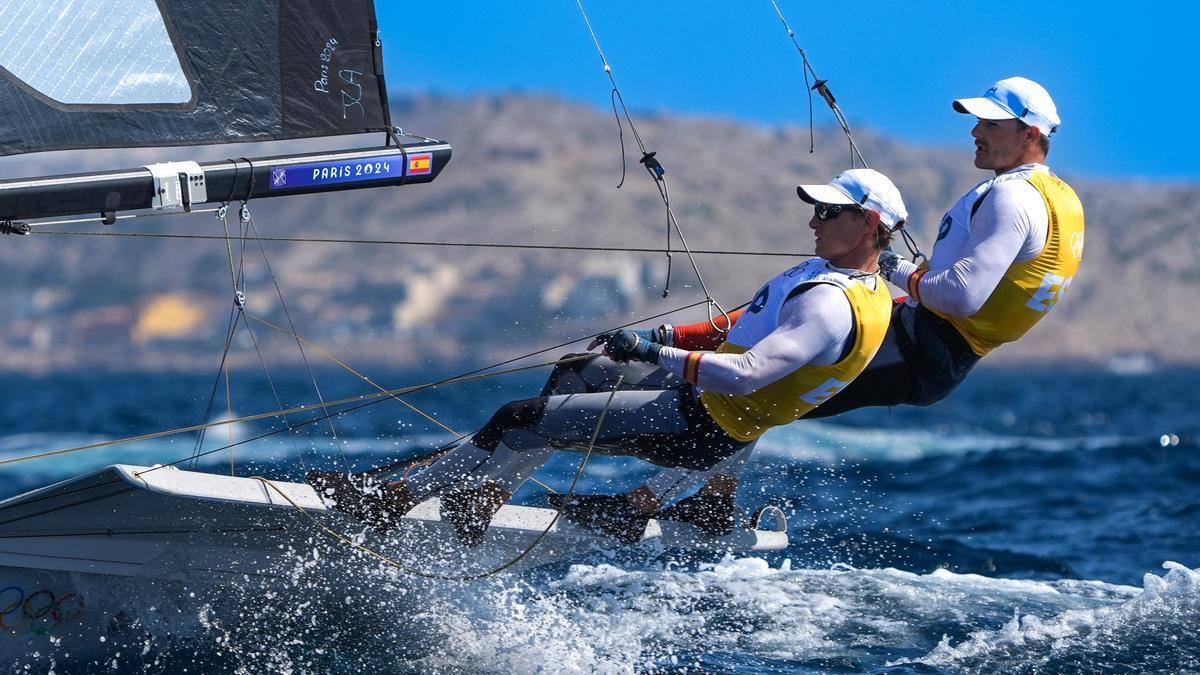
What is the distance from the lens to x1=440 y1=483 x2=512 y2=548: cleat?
427 cm

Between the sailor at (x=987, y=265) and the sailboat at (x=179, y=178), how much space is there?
5.06 feet

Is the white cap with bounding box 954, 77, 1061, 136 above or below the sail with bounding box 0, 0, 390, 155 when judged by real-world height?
above

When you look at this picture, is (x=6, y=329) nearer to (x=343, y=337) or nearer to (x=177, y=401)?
(x=343, y=337)

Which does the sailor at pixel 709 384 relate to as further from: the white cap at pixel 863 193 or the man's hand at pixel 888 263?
the man's hand at pixel 888 263

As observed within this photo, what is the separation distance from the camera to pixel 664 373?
4.50m

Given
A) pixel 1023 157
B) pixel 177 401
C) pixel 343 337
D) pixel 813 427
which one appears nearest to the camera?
pixel 1023 157

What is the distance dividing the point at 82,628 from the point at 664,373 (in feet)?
6.43

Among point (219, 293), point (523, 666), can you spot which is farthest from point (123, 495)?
point (219, 293)

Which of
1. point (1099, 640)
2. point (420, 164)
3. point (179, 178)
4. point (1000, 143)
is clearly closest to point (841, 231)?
point (1000, 143)

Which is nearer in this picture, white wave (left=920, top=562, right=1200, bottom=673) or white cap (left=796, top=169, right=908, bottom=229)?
white cap (left=796, top=169, right=908, bottom=229)

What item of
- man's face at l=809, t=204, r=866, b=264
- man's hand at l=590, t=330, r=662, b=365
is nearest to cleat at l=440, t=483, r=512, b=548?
man's hand at l=590, t=330, r=662, b=365

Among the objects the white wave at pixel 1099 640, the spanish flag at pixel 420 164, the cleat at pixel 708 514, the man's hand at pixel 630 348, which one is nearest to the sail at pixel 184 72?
the spanish flag at pixel 420 164

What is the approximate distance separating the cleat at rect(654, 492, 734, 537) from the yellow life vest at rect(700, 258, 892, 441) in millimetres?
744

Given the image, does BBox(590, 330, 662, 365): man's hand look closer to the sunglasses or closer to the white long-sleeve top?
the sunglasses
